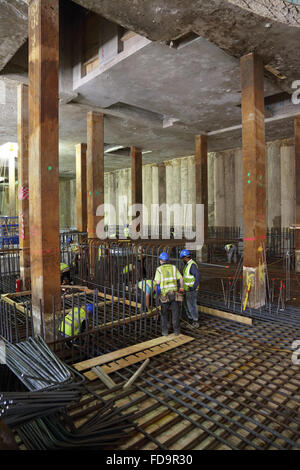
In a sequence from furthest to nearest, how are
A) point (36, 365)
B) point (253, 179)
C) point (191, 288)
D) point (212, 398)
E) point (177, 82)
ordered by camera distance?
point (177, 82)
point (253, 179)
point (191, 288)
point (36, 365)
point (212, 398)

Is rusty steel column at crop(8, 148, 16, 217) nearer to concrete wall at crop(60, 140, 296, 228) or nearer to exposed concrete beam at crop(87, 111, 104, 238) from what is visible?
concrete wall at crop(60, 140, 296, 228)

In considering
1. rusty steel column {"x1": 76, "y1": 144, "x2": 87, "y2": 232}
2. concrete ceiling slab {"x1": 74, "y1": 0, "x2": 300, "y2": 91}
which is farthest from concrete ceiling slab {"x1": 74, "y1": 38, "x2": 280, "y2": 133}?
rusty steel column {"x1": 76, "y1": 144, "x2": 87, "y2": 232}

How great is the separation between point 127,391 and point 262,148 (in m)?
6.77

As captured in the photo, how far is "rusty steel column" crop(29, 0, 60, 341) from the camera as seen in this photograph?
5.99m

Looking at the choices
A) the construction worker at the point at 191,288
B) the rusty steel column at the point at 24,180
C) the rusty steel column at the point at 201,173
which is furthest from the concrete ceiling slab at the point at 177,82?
the construction worker at the point at 191,288

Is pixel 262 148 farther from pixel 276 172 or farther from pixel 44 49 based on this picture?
pixel 276 172

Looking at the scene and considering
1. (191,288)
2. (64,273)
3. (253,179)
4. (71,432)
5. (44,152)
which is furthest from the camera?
(64,273)

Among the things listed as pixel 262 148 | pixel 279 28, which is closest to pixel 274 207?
pixel 262 148

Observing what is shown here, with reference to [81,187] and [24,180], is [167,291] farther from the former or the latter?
[81,187]

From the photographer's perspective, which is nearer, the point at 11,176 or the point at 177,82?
the point at 177,82

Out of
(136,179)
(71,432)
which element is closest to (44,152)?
(71,432)

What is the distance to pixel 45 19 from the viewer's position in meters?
6.02

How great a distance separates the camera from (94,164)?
1348 centimetres

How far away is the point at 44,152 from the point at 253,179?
5061mm
